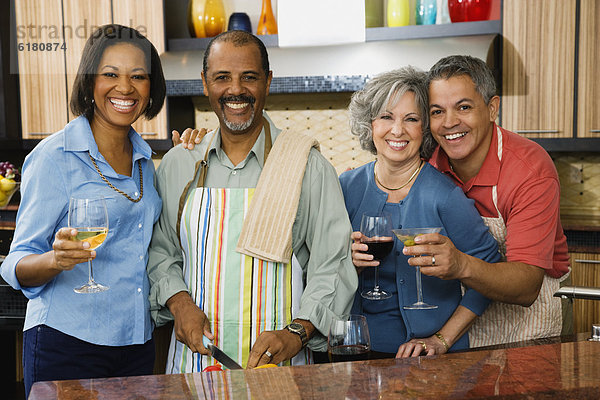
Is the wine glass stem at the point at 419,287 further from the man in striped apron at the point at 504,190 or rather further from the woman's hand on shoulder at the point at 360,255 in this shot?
the man in striped apron at the point at 504,190

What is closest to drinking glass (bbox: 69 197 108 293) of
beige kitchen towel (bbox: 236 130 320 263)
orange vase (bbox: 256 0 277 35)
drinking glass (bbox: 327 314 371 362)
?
beige kitchen towel (bbox: 236 130 320 263)

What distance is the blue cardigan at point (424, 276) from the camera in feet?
5.71

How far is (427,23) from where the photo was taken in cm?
368

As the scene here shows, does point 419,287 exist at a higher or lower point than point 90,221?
lower

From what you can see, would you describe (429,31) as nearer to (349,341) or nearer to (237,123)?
(237,123)

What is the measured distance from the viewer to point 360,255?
1658 millimetres

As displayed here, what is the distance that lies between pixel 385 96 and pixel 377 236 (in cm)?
44

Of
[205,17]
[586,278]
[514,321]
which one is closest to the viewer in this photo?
[514,321]

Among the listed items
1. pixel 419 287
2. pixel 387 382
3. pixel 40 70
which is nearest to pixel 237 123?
pixel 419 287

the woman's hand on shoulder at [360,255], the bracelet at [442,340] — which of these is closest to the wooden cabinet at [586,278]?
the bracelet at [442,340]

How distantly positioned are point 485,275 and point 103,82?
3.83 feet

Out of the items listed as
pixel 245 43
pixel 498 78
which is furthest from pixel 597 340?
pixel 498 78

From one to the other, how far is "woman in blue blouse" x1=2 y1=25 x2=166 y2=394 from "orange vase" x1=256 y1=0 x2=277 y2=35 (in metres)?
2.25


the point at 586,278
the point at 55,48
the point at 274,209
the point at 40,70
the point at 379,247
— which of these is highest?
the point at 55,48
